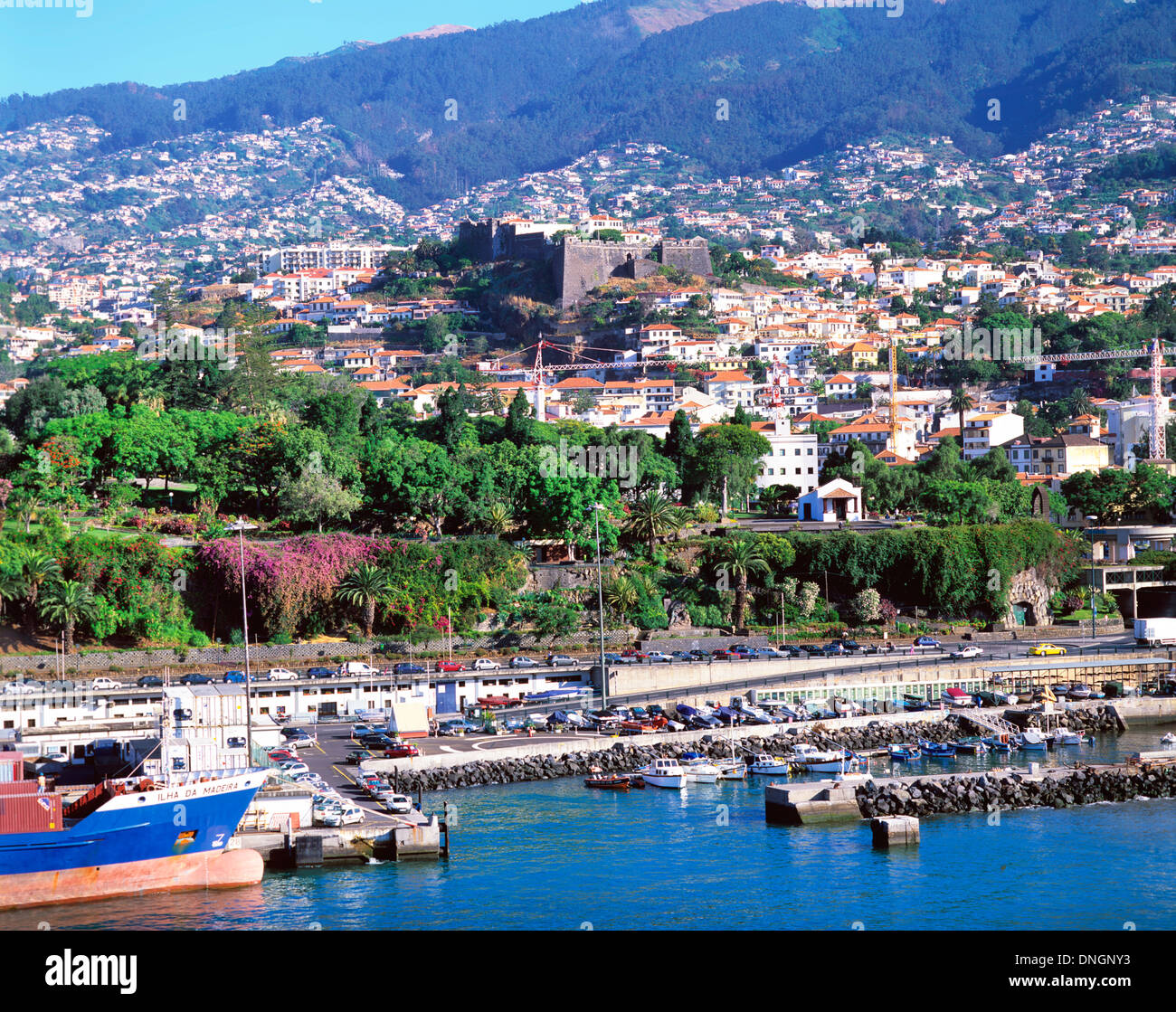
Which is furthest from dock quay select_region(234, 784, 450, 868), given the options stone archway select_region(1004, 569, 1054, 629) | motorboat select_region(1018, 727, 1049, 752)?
stone archway select_region(1004, 569, 1054, 629)

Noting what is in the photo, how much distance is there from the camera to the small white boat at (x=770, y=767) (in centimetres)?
2672

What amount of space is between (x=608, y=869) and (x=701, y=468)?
2657cm

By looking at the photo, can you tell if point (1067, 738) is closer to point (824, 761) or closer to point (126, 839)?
point (824, 761)

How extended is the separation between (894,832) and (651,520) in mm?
18502

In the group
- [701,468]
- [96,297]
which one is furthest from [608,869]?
[96,297]

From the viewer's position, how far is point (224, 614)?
35.7 metres

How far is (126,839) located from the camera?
66.1ft

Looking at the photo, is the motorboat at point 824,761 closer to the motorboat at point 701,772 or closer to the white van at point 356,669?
the motorboat at point 701,772

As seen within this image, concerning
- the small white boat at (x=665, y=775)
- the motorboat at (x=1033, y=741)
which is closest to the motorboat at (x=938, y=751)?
the motorboat at (x=1033, y=741)

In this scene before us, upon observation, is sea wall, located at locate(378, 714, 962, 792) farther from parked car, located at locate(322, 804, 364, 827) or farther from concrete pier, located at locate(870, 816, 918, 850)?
concrete pier, located at locate(870, 816, 918, 850)

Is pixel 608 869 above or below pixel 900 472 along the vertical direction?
below

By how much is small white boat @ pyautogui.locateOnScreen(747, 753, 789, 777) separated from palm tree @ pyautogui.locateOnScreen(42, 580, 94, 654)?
14.7 meters

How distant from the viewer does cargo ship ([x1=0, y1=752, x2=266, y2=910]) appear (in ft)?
64.7
